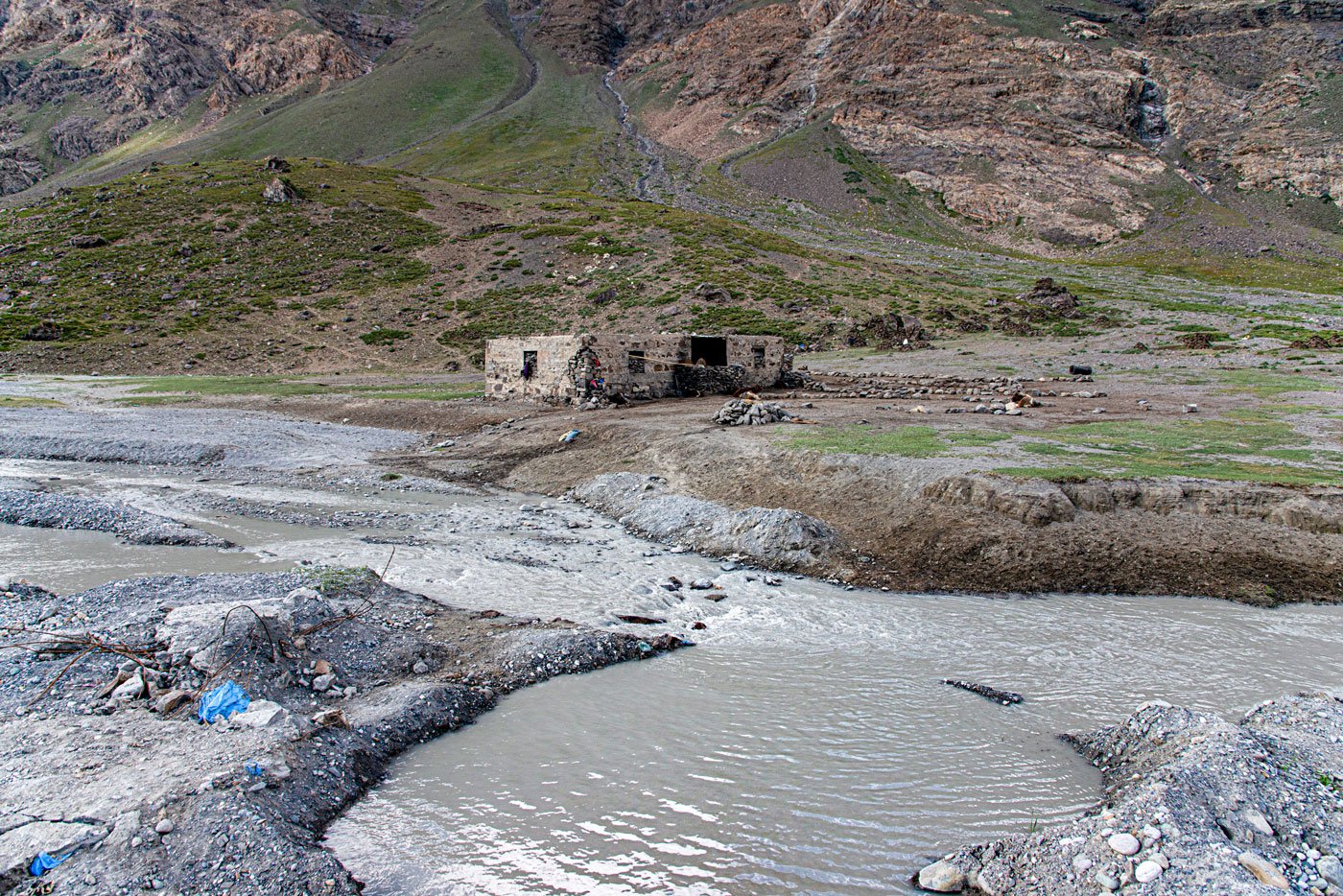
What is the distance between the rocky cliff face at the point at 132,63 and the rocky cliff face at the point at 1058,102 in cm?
8677

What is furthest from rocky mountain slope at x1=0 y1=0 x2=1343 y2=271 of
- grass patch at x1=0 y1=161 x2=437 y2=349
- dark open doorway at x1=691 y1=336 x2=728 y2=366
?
dark open doorway at x1=691 y1=336 x2=728 y2=366

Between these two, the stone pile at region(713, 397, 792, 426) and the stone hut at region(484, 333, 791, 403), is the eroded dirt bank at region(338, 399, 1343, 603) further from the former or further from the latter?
the stone hut at region(484, 333, 791, 403)

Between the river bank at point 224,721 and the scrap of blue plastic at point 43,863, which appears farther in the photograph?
the river bank at point 224,721

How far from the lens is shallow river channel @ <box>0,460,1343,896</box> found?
17.6ft

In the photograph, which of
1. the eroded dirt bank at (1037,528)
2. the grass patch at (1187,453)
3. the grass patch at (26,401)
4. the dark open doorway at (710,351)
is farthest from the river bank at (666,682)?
the grass patch at (26,401)

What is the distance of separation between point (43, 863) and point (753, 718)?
18.2 ft

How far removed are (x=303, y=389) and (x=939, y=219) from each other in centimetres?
9046

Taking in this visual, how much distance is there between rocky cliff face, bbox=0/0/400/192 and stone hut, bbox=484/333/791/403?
158 metres

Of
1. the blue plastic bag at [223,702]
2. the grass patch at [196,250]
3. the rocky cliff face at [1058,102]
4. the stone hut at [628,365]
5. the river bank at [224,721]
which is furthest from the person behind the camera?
the rocky cliff face at [1058,102]

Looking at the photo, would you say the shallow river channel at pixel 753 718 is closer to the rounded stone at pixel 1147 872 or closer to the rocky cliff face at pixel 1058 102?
the rounded stone at pixel 1147 872

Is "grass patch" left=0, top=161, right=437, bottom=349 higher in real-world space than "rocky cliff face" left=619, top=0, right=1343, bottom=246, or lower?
→ lower

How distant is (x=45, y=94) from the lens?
149m

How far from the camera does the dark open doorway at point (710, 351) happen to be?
29.2 metres

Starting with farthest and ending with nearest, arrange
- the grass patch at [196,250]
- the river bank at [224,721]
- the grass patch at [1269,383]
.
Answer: the grass patch at [196,250], the grass patch at [1269,383], the river bank at [224,721]
